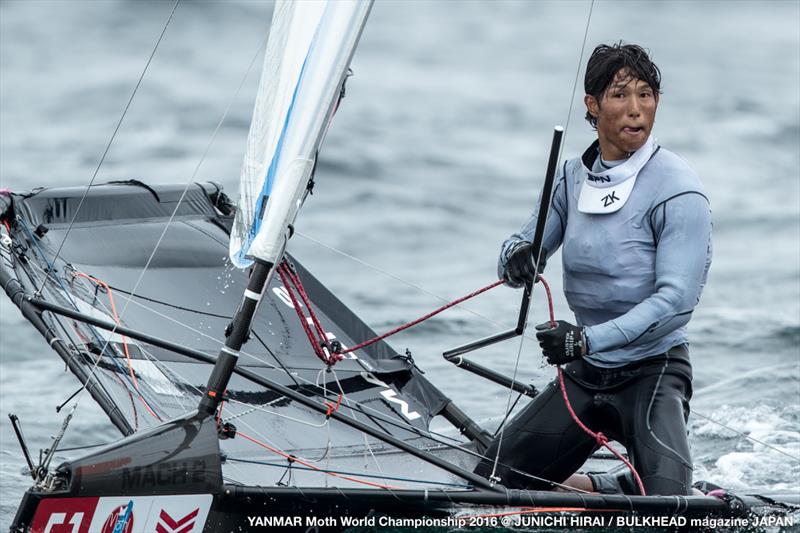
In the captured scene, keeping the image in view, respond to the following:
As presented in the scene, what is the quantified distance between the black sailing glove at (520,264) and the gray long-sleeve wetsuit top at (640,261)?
0.05 m

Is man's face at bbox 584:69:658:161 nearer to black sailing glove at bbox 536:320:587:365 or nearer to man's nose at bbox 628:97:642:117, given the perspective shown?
man's nose at bbox 628:97:642:117

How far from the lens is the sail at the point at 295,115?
338 cm

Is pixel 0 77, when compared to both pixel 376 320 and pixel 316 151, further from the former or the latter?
pixel 316 151

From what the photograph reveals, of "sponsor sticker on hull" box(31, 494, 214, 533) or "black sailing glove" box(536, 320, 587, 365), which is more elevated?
"black sailing glove" box(536, 320, 587, 365)

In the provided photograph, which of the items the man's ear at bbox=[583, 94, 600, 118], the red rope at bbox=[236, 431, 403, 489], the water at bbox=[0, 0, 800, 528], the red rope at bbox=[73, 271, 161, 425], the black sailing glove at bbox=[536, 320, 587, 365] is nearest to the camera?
the black sailing glove at bbox=[536, 320, 587, 365]

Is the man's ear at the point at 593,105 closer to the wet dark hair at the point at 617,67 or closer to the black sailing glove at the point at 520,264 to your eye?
A: the wet dark hair at the point at 617,67

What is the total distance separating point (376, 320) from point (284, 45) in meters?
4.17

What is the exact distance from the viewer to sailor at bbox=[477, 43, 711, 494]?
359 centimetres

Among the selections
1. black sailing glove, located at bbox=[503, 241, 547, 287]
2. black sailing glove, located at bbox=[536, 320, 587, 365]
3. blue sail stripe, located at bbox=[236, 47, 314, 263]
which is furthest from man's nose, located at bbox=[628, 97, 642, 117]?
blue sail stripe, located at bbox=[236, 47, 314, 263]

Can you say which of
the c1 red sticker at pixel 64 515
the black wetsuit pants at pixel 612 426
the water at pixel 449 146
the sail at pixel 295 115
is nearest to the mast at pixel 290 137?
the sail at pixel 295 115

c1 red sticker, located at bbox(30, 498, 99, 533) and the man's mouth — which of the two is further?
the man's mouth

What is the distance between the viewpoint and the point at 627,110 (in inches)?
146

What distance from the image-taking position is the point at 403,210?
9.63 metres

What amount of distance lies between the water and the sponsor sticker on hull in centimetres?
166
